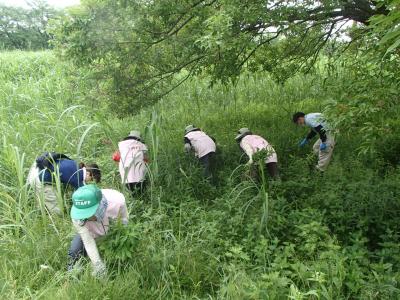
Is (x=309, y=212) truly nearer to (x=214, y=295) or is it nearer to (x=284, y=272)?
(x=284, y=272)

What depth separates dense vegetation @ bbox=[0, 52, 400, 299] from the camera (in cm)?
278

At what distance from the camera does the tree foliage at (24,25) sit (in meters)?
21.5

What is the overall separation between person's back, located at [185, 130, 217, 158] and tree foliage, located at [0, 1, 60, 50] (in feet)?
61.3

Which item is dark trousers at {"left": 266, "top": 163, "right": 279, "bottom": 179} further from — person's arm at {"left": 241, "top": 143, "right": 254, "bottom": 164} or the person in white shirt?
the person in white shirt

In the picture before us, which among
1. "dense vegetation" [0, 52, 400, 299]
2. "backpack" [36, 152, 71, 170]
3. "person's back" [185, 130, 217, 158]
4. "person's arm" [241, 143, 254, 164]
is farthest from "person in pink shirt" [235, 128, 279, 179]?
"backpack" [36, 152, 71, 170]

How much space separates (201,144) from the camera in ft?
16.6

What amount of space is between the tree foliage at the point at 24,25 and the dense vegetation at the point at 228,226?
1795 cm

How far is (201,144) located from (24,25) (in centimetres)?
2091

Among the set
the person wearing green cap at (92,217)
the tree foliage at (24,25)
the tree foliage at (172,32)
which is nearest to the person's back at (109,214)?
the person wearing green cap at (92,217)

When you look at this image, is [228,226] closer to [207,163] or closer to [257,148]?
[257,148]

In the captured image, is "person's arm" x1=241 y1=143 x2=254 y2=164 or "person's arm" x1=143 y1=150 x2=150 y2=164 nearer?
"person's arm" x1=143 y1=150 x2=150 y2=164

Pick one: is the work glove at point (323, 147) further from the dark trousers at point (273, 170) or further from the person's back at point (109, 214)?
the person's back at point (109, 214)

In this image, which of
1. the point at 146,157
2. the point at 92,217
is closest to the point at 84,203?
the point at 92,217

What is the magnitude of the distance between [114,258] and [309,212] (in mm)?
1847
